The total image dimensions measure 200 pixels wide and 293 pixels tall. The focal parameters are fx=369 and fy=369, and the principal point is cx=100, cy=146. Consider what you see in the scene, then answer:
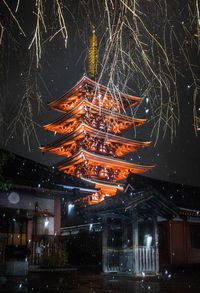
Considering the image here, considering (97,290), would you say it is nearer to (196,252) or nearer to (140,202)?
(140,202)

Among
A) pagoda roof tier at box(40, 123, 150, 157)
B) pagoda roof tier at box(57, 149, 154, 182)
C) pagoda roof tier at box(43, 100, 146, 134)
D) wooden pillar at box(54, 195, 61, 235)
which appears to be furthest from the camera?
pagoda roof tier at box(43, 100, 146, 134)

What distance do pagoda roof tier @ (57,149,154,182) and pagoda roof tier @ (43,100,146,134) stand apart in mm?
2720

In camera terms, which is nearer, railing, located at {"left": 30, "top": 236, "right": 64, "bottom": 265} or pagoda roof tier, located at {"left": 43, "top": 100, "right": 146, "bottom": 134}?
railing, located at {"left": 30, "top": 236, "right": 64, "bottom": 265}

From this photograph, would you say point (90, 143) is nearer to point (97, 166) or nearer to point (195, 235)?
point (97, 166)

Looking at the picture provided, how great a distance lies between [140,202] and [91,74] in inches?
836

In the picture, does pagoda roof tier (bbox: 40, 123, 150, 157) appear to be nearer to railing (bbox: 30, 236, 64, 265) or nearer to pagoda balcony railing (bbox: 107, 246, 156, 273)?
railing (bbox: 30, 236, 64, 265)

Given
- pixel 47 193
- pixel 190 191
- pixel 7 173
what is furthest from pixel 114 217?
pixel 190 191

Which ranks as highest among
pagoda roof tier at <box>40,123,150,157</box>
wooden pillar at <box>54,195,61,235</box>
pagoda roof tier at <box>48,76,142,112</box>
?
pagoda roof tier at <box>48,76,142,112</box>

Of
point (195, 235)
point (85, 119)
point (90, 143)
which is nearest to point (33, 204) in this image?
point (195, 235)

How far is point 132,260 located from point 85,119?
18.6 metres

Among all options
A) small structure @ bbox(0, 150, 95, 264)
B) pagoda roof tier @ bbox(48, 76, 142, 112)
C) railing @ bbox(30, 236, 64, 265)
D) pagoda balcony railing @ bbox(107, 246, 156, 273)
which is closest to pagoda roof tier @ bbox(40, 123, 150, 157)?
pagoda roof tier @ bbox(48, 76, 142, 112)

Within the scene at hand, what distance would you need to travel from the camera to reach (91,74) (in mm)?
33156

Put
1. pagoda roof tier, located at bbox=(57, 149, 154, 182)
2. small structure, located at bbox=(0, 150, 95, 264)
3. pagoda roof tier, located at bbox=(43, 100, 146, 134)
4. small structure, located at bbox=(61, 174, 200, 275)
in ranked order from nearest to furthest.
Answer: small structure, located at bbox=(61, 174, 200, 275) < small structure, located at bbox=(0, 150, 95, 264) < pagoda roof tier, located at bbox=(57, 149, 154, 182) < pagoda roof tier, located at bbox=(43, 100, 146, 134)

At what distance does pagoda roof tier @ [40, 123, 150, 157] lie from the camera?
95.9 feet
